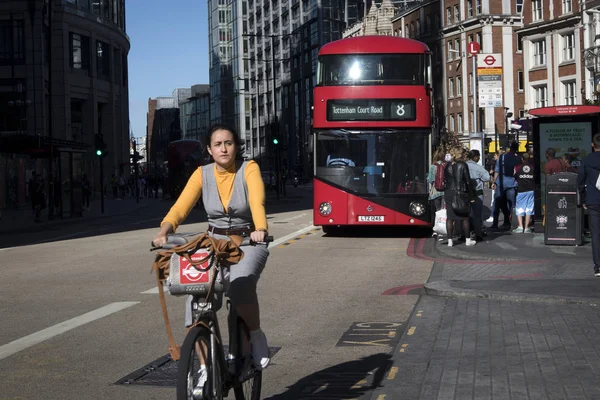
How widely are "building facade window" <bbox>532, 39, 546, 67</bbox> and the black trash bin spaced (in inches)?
2076

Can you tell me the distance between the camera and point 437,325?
9.27 meters

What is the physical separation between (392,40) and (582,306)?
533 inches

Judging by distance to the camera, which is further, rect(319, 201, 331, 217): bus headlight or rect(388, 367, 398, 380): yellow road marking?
rect(319, 201, 331, 217): bus headlight

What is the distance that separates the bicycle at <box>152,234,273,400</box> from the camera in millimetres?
5023

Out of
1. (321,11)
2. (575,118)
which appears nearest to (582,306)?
(575,118)

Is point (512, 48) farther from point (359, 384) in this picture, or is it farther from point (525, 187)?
point (359, 384)

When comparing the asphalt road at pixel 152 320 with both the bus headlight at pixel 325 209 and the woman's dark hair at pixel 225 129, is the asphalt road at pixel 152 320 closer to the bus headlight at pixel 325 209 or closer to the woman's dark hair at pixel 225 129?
the woman's dark hair at pixel 225 129

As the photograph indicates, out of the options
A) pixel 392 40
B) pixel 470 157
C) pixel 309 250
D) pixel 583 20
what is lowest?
pixel 309 250

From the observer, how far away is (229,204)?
235 inches

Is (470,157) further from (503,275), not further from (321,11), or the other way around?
(321,11)

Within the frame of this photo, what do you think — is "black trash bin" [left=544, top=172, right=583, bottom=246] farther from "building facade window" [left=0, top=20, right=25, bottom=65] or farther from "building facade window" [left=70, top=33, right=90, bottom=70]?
"building facade window" [left=70, top=33, right=90, bottom=70]

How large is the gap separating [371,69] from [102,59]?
187 feet

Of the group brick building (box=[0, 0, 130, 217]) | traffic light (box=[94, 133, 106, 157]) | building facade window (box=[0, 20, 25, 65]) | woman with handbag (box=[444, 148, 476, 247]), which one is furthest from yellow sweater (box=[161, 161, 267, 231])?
building facade window (box=[0, 20, 25, 65])

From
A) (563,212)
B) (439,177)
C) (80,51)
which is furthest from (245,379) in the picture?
(80,51)
